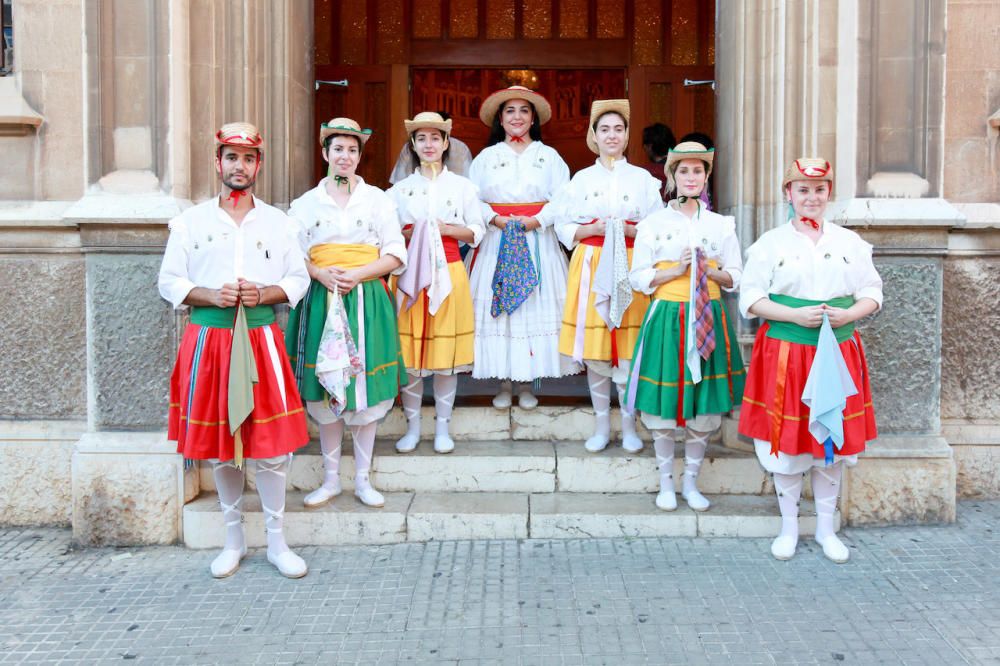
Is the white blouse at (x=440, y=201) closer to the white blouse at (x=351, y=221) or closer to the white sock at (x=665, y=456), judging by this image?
the white blouse at (x=351, y=221)

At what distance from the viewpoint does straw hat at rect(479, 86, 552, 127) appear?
15.7ft

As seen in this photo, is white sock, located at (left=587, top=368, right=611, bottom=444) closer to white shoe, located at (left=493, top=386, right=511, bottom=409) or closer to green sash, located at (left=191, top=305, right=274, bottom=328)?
white shoe, located at (left=493, top=386, right=511, bottom=409)

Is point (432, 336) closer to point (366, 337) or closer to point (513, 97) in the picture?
point (366, 337)

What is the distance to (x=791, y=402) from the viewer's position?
149 inches

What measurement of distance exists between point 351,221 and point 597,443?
173cm

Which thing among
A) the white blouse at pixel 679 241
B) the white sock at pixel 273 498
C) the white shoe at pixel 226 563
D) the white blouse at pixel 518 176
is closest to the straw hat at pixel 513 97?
the white blouse at pixel 518 176

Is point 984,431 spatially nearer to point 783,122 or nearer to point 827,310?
point 827,310

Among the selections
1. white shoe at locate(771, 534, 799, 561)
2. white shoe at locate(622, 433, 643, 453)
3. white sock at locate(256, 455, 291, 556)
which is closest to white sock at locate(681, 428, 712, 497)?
white shoe at locate(622, 433, 643, 453)

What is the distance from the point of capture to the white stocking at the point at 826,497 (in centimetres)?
396

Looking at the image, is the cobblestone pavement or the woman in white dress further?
the woman in white dress

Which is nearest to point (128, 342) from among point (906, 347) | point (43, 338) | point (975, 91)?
point (43, 338)

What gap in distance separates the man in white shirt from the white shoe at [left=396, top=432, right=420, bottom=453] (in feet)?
2.84

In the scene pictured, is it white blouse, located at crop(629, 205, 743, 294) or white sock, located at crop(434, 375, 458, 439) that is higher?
white blouse, located at crop(629, 205, 743, 294)

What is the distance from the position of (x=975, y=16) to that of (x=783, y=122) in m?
1.19
